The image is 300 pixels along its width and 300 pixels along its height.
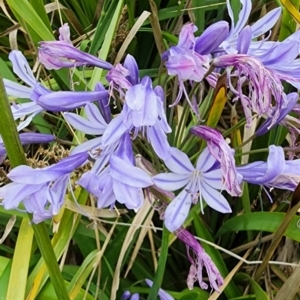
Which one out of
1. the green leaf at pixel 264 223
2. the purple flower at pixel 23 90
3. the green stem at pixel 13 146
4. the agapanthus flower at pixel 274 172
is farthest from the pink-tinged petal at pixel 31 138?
the green leaf at pixel 264 223

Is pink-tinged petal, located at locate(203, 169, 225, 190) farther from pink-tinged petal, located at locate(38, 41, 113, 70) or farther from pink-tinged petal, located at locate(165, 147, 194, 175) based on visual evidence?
pink-tinged petal, located at locate(38, 41, 113, 70)

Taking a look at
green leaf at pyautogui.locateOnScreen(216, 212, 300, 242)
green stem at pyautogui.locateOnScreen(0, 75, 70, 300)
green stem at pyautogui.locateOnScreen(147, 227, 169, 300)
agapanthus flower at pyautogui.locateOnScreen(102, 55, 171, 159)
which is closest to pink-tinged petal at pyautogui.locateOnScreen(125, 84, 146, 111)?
agapanthus flower at pyautogui.locateOnScreen(102, 55, 171, 159)

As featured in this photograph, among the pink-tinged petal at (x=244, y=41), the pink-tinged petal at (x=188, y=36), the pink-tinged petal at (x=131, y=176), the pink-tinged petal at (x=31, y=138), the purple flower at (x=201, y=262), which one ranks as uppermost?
the pink-tinged petal at (x=188, y=36)

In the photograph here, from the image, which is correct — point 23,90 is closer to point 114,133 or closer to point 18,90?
point 18,90

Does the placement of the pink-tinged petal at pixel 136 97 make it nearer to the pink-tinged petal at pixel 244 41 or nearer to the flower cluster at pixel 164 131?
the flower cluster at pixel 164 131

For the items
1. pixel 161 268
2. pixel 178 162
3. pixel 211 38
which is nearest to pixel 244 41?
pixel 211 38

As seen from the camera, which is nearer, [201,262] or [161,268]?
[201,262]

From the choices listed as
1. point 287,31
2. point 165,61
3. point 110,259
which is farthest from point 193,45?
point 110,259
